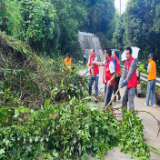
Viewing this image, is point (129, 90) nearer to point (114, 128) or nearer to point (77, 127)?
point (114, 128)

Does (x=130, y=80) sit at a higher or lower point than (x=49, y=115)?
higher

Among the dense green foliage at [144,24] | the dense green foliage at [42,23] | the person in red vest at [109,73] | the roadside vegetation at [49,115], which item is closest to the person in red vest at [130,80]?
the person in red vest at [109,73]

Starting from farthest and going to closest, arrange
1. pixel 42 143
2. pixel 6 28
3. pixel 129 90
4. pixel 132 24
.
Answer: pixel 132 24 < pixel 6 28 < pixel 129 90 < pixel 42 143

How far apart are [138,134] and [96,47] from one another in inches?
1256

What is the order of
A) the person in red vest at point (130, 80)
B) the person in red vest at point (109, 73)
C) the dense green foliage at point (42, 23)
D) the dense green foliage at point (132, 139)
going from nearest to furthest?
1. the dense green foliage at point (132, 139)
2. the person in red vest at point (130, 80)
3. the person in red vest at point (109, 73)
4. the dense green foliage at point (42, 23)

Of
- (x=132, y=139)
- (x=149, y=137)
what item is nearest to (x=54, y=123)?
(x=132, y=139)

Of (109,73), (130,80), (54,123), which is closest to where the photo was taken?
(54,123)

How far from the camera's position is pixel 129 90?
494 cm

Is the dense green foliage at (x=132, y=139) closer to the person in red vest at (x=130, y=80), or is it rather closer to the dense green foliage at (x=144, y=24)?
the person in red vest at (x=130, y=80)

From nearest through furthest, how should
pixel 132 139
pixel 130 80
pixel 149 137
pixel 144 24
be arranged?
pixel 132 139
pixel 149 137
pixel 130 80
pixel 144 24

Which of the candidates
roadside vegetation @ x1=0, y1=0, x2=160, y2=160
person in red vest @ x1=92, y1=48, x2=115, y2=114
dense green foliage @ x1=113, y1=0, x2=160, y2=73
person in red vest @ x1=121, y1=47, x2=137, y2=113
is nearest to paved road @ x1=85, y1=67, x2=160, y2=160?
roadside vegetation @ x1=0, y1=0, x2=160, y2=160

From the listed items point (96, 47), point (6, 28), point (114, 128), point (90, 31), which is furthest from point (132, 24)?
point (90, 31)

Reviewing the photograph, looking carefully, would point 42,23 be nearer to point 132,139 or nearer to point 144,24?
point 144,24

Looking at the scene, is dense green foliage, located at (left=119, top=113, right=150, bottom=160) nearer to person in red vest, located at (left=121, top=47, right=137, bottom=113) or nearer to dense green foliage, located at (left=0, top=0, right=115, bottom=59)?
person in red vest, located at (left=121, top=47, right=137, bottom=113)
